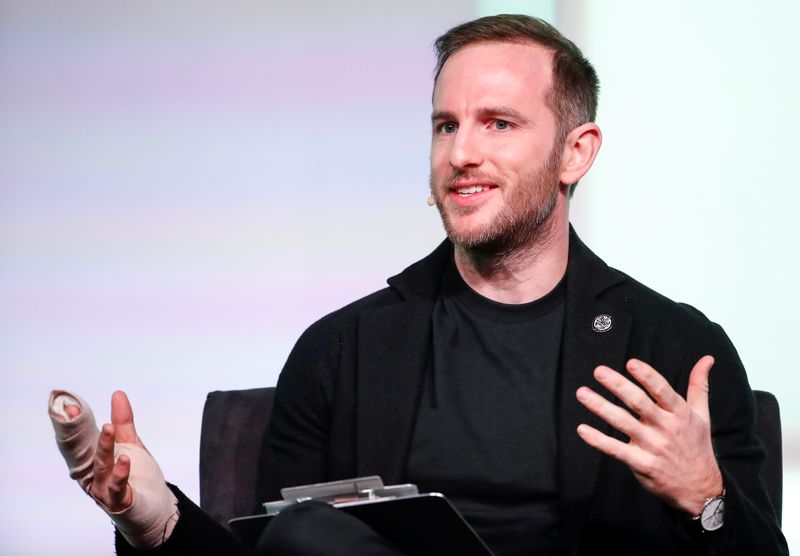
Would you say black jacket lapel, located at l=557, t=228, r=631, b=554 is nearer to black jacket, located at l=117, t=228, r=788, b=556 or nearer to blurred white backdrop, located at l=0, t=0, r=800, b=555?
black jacket, located at l=117, t=228, r=788, b=556

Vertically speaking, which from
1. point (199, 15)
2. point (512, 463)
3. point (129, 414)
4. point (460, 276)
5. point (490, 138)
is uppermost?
point (199, 15)

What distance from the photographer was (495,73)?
1.97m

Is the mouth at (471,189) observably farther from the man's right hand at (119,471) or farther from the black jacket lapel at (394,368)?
the man's right hand at (119,471)

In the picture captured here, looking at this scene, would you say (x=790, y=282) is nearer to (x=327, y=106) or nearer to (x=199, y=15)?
(x=327, y=106)

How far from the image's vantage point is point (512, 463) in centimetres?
186

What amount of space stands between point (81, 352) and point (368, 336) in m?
1.17

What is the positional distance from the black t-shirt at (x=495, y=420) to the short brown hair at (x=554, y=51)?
30cm

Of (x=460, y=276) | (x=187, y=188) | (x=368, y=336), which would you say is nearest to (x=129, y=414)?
(x=368, y=336)

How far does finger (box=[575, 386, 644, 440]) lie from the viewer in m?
1.44

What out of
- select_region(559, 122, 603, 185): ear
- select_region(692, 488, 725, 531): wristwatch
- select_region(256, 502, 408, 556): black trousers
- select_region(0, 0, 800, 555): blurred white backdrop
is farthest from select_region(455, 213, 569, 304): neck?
select_region(0, 0, 800, 555): blurred white backdrop

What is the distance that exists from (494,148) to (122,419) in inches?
28.7

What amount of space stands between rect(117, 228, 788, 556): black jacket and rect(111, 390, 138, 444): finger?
0.40ft

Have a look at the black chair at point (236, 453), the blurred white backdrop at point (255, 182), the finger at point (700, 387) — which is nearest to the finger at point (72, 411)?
the black chair at point (236, 453)

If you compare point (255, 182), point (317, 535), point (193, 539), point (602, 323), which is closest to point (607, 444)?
point (317, 535)
